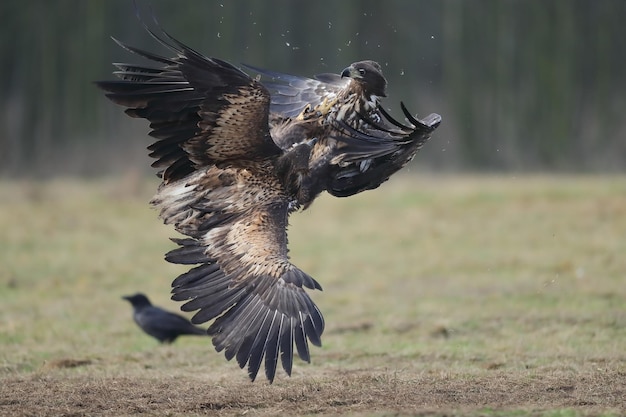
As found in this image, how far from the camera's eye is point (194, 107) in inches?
259

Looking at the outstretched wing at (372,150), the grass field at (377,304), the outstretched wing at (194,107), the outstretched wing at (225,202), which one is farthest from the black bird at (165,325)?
the outstretched wing at (372,150)

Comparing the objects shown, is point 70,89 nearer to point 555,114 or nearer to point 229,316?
point 555,114

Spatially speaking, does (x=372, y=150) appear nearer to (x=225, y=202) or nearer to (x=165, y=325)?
(x=225, y=202)

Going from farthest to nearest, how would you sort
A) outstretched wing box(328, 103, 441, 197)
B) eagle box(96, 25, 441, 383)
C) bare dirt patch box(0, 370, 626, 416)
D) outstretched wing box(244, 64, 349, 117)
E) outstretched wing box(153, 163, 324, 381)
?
outstretched wing box(244, 64, 349, 117)
outstretched wing box(328, 103, 441, 197)
eagle box(96, 25, 441, 383)
outstretched wing box(153, 163, 324, 381)
bare dirt patch box(0, 370, 626, 416)

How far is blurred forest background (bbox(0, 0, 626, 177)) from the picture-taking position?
2153 centimetres

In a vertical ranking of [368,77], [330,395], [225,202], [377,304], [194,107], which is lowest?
[330,395]

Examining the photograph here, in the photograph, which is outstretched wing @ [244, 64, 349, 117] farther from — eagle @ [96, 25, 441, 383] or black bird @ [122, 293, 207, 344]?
black bird @ [122, 293, 207, 344]

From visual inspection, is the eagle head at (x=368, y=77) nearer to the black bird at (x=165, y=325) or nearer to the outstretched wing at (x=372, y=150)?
the outstretched wing at (x=372, y=150)

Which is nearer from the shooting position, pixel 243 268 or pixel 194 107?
pixel 243 268

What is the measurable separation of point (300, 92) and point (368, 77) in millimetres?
943

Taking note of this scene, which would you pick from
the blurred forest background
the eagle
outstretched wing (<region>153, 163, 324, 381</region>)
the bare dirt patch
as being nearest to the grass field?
the bare dirt patch

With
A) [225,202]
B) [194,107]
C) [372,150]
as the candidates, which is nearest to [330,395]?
[225,202]

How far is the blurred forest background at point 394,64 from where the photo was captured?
21.5m

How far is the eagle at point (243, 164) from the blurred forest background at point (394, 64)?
14.7 m
